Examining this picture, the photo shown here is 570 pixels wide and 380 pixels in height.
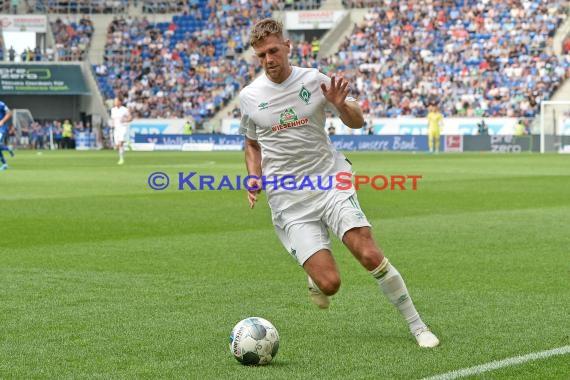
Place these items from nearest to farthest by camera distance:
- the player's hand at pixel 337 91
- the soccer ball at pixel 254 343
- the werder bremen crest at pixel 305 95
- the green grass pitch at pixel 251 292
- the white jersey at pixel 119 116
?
the soccer ball at pixel 254 343
the green grass pitch at pixel 251 292
the player's hand at pixel 337 91
the werder bremen crest at pixel 305 95
the white jersey at pixel 119 116

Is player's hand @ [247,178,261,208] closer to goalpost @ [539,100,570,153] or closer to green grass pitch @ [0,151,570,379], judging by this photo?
green grass pitch @ [0,151,570,379]

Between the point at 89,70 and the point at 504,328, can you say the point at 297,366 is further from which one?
the point at 89,70

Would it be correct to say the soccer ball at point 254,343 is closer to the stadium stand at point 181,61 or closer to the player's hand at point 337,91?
the player's hand at point 337,91

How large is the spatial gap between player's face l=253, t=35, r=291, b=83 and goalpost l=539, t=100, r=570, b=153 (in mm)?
44723

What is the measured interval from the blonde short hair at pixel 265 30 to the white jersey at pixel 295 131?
455mm

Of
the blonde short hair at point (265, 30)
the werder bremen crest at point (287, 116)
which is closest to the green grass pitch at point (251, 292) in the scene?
the werder bremen crest at point (287, 116)

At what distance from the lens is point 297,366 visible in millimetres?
6750

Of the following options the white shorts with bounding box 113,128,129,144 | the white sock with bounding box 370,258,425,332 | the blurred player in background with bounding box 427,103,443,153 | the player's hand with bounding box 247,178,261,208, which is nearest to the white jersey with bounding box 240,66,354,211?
the player's hand with bounding box 247,178,261,208

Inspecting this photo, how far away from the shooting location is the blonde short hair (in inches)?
294

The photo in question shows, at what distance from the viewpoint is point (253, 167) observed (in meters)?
8.13

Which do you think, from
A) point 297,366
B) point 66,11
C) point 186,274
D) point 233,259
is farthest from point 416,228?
point 66,11

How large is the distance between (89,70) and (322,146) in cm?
6094

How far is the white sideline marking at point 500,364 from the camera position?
6.32m

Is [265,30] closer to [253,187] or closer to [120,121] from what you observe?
[253,187]
